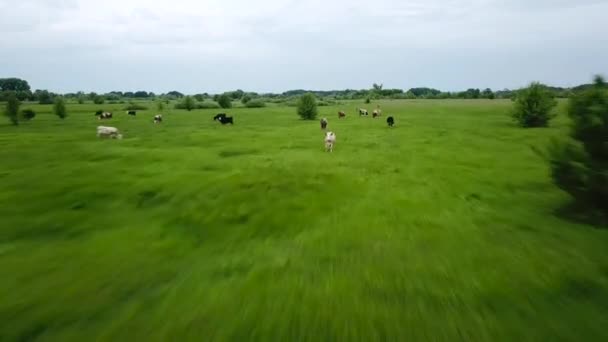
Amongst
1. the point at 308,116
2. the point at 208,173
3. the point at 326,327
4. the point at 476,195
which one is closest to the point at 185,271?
the point at 326,327

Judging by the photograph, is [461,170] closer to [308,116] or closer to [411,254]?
[411,254]

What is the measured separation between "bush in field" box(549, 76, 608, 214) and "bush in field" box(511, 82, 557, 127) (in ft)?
86.6

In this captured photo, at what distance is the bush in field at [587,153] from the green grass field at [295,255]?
3.43 ft

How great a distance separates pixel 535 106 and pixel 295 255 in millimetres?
34343

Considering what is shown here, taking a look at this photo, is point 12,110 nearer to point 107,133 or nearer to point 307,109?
point 107,133

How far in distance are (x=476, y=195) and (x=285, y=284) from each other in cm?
898

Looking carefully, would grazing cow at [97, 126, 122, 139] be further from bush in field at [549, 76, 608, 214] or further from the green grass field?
bush in field at [549, 76, 608, 214]

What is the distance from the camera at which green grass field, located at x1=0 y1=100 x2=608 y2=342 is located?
605 cm

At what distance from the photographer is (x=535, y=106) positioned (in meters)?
34.6

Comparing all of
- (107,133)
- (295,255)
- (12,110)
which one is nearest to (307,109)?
(107,133)

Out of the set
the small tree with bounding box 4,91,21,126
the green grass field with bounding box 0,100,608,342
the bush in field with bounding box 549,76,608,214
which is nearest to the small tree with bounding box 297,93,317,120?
the small tree with bounding box 4,91,21,126

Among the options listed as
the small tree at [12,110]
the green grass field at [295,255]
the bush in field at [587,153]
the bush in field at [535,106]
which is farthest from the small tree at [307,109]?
the bush in field at [587,153]

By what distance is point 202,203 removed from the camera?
499 inches

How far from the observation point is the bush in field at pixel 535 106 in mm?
34594
